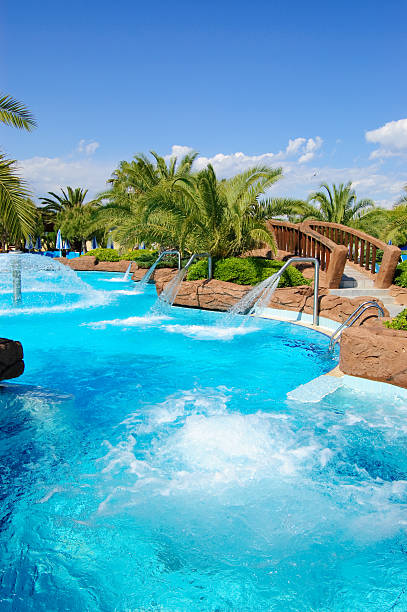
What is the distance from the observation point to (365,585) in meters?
2.67

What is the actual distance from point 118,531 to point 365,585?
1.73m

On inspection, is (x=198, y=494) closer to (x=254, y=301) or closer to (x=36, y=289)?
(x=254, y=301)

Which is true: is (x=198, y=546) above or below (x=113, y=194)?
below

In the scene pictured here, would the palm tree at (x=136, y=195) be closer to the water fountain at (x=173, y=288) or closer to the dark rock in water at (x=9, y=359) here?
the water fountain at (x=173, y=288)

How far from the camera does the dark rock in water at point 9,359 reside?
503 centimetres

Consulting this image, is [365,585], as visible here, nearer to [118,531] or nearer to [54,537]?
[118,531]

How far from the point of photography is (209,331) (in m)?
10.4

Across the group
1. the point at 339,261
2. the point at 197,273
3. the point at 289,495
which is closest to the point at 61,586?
the point at 289,495

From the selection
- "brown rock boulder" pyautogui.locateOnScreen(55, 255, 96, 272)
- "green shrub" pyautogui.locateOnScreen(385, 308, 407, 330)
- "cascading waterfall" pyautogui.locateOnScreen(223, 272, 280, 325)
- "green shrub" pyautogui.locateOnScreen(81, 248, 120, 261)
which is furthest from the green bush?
"brown rock boulder" pyautogui.locateOnScreen(55, 255, 96, 272)

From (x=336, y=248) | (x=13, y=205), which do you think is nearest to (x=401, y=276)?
(x=336, y=248)

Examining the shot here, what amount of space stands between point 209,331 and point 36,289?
1395 cm

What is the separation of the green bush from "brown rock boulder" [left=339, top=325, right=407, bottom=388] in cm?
639

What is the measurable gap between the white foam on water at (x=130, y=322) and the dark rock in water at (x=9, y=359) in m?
5.77

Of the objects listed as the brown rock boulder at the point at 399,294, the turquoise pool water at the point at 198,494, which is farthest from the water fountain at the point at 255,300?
the turquoise pool water at the point at 198,494
